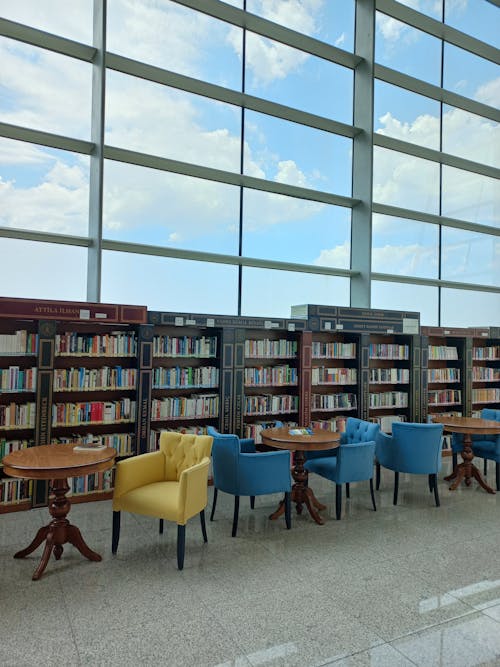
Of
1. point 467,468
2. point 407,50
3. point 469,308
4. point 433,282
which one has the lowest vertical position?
point 467,468

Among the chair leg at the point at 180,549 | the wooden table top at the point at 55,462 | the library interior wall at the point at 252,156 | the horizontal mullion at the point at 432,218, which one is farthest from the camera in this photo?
the horizontal mullion at the point at 432,218

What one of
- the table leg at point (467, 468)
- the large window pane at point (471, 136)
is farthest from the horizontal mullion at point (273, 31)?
the table leg at point (467, 468)

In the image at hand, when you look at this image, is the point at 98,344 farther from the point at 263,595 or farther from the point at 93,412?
the point at 263,595

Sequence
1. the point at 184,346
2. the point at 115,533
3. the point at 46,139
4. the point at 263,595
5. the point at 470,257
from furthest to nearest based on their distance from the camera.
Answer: the point at 470,257
the point at 184,346
the point at 46,139
the point at 115,533
the point at 263,595

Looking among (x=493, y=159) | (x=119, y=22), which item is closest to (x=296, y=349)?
(x=119, y=22)

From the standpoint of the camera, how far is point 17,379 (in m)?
4.79

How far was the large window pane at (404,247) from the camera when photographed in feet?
25.9

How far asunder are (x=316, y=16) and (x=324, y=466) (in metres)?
7.16

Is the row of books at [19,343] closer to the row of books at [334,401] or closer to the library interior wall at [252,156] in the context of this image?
the library interior wall at [252,156]

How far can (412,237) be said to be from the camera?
8.16 m

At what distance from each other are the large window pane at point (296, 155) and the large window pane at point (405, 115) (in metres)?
0.79

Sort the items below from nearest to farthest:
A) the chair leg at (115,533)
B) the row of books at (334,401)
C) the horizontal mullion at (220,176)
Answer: the chair leg at (115,533) → the horizontal mullion at (220,176) → the row of books at (334,401)

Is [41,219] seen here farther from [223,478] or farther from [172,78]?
[223,478]

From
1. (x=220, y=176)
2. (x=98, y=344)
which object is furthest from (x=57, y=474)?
(x=220, y=176)
